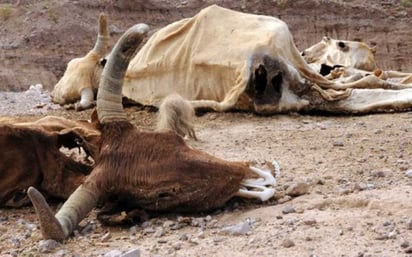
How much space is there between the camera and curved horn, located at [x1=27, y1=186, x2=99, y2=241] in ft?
13.9

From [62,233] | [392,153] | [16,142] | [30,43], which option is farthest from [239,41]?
[30,43]

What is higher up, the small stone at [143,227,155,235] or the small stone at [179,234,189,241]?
the small stone at [179,234,189,241]

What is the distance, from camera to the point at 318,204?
185 inches

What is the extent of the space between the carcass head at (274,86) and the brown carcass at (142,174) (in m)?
3.73

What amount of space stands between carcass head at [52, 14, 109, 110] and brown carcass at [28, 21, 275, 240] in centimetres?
684

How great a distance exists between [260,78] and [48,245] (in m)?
4.65

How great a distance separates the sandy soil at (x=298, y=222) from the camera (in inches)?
158

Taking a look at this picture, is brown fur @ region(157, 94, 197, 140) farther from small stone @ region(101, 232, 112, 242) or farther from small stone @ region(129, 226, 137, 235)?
small stone @ region(101, 232, 112, 242)

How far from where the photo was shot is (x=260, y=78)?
8.65 meters

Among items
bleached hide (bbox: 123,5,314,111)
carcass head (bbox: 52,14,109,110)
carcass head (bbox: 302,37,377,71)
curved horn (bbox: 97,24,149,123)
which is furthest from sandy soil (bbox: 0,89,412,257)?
carcass head (bbox: 52,14,109,110)

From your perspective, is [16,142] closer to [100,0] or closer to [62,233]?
[62,233]

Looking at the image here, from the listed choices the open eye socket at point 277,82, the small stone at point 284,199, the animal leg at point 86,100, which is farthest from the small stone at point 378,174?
the animal leg at point 86,100

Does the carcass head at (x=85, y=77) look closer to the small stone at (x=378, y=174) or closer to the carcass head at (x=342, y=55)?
the carcass head at (x=342, y=55)

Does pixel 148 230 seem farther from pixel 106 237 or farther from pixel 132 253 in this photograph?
pixel 132 253
